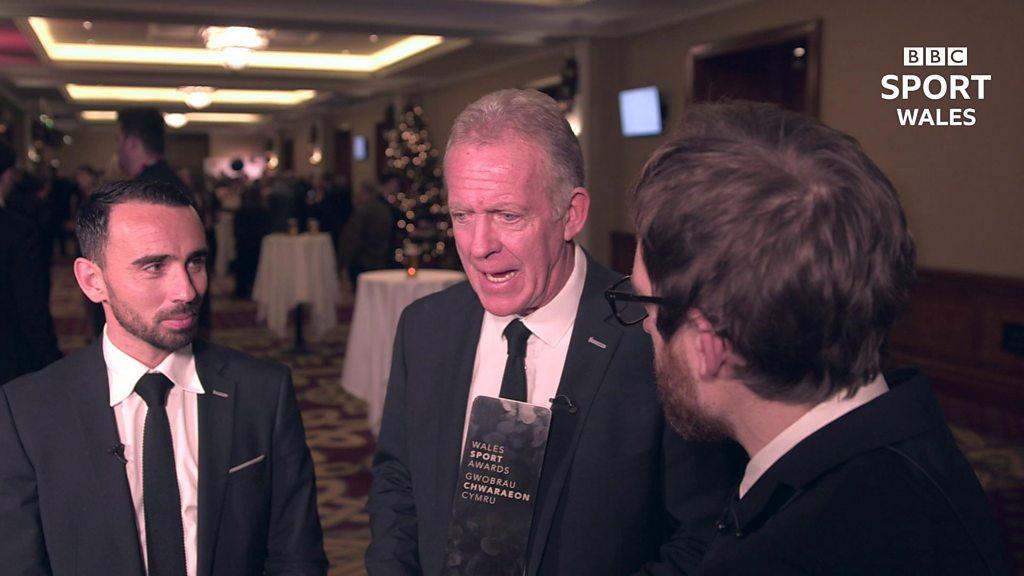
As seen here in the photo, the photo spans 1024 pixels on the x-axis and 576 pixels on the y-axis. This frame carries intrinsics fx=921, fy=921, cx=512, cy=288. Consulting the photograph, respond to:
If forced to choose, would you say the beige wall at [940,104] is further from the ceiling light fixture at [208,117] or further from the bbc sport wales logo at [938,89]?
the ceiling light fixture at [208,117]

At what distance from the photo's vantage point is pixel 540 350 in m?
1.60

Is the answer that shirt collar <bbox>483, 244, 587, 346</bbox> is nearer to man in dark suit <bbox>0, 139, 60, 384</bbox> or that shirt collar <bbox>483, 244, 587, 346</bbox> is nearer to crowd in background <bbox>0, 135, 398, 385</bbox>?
man in dark suit <bbox>0, 139, 60, 384</bbox>

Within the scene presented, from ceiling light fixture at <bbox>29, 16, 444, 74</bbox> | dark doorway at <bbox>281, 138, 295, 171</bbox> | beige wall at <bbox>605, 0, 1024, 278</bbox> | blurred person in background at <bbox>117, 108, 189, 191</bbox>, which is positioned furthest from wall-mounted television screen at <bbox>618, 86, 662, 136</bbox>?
dark doorway at <bbox>281, 138, 295, 171</bbox>

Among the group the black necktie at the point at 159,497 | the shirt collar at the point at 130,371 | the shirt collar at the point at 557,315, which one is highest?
the shirt collar at the point at 557,315

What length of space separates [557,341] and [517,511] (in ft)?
1.05

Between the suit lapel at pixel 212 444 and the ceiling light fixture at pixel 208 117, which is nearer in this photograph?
the suit lapel at pixel 212 444

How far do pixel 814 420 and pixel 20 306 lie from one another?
295 centimetres

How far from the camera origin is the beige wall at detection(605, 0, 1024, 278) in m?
5.86

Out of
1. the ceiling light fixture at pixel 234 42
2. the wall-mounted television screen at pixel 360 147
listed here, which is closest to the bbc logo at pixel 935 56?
the ceiling light fixture at pixel 234 42

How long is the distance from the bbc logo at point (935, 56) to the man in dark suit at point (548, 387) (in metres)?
5.47

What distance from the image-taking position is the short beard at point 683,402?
1102 millimetres

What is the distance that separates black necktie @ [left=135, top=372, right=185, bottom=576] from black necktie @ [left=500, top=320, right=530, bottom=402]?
1.95 ft

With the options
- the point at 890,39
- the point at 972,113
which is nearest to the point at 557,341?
the point at 972,113

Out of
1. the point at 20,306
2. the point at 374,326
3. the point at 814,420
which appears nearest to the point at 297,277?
the point at 374,326
